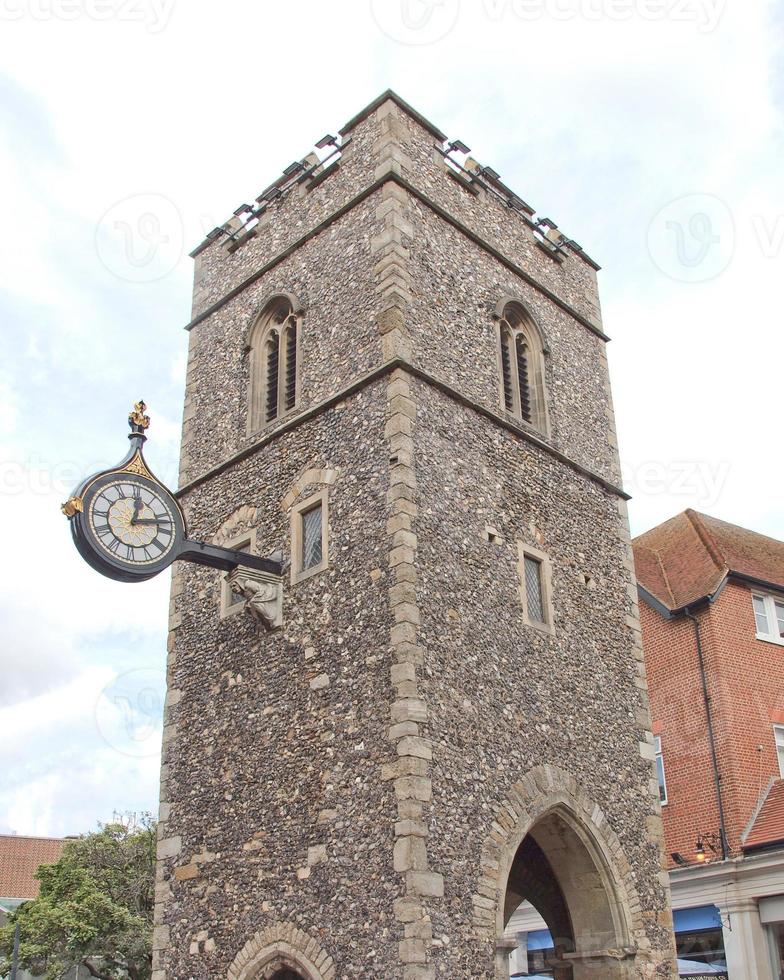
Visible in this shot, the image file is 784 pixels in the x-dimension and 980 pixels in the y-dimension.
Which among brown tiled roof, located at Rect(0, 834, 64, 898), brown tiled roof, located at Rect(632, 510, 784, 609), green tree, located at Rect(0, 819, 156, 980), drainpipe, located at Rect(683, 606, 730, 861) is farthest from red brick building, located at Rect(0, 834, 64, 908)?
drainpipe, located at Rect(683, 606, 730, 861)

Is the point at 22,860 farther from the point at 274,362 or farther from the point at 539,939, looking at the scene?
the point at 274,362

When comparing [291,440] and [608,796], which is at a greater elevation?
[291,440]

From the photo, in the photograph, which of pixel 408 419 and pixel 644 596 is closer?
pixel 408 419

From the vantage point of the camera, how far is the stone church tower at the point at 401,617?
11375mm

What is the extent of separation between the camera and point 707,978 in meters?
18.6

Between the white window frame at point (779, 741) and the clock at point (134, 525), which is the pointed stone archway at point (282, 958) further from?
the white window frame at point (779, 741)

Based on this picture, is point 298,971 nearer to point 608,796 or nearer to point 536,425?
point 608,796

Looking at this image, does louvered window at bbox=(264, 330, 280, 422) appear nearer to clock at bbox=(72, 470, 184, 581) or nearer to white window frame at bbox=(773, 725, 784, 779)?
clock at bbox=(72, 470, 184, 581)

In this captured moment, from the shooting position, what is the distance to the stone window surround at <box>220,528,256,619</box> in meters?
14.3

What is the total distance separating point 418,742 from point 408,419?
4157 millimetres

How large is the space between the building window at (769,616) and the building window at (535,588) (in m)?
9.17

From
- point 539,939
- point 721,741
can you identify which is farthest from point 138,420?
point 539,939

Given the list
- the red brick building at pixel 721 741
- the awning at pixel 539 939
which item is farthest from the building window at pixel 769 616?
the awning at pixel 539 939

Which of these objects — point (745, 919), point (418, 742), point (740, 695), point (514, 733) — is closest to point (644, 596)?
point (740, 695)
